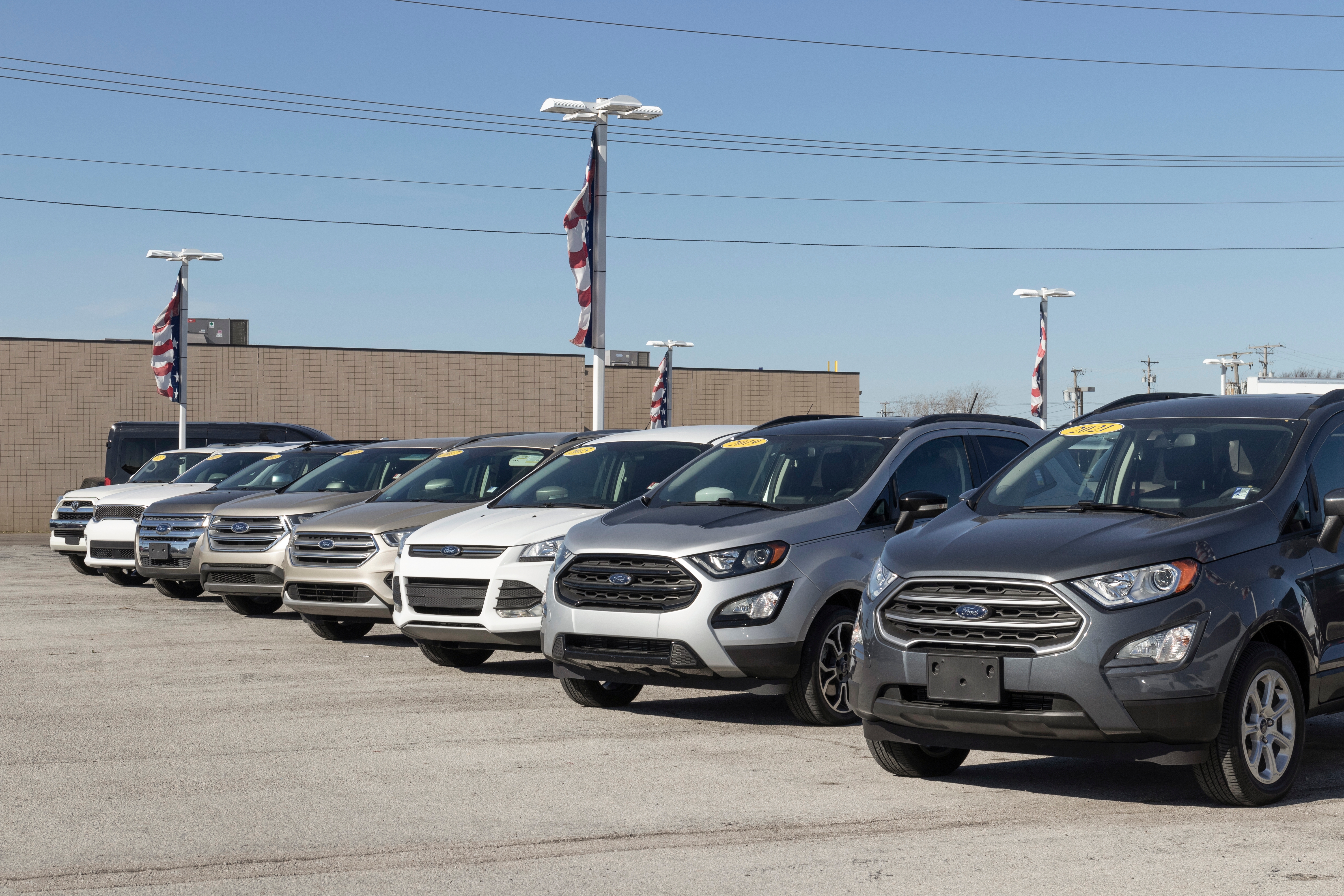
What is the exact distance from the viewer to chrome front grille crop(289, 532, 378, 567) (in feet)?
41.1

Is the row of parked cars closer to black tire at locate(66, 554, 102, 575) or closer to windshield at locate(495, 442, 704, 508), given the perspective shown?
windshield at locate(495, 442, 704, 508)

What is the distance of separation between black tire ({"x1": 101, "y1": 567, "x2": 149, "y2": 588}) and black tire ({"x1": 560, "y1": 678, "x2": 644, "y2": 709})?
37.7 feet

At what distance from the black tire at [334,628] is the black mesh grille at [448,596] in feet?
8.23

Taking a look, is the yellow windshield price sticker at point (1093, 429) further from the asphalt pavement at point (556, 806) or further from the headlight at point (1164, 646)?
the headlight at point (1164, 646)

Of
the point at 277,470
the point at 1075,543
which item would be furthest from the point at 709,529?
the point at 277,470

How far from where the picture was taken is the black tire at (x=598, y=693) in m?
9.62

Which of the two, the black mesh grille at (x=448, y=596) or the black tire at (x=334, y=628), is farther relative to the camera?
the black tire at (x=334, y=628)

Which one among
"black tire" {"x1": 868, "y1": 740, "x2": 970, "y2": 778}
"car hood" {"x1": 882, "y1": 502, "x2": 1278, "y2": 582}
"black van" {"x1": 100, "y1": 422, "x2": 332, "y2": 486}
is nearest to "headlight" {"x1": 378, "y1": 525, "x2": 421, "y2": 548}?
"black tire" {"x1": 868, "y1": 740, "x2": 970, "y2": 778}

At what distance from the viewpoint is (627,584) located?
8734mm

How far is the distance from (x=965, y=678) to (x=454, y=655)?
19.2 ft

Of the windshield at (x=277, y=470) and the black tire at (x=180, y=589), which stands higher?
the windshield at (x=277, y=470)

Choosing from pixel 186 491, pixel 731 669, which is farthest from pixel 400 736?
pixel 186 491

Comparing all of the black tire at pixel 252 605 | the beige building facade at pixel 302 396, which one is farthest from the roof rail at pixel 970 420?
the beige building facade at pixel 302 396

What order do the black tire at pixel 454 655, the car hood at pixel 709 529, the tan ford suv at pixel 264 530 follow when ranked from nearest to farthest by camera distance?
the car hood at pixel 709 529 < the black tire at pixel 454 655 < the tan ford suv at pixel 264 530
